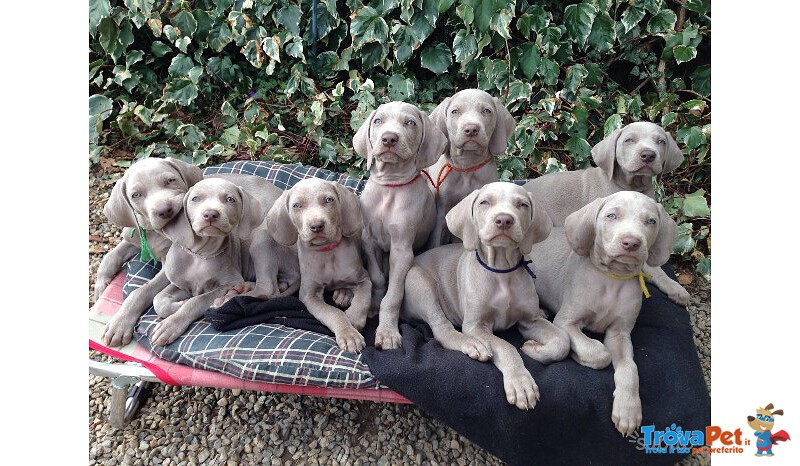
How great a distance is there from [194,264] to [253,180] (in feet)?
3.14

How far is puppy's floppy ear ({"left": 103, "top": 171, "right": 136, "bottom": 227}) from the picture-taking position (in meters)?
3.65

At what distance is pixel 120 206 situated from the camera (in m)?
3.68

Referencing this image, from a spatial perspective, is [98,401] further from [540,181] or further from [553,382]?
[540,181]

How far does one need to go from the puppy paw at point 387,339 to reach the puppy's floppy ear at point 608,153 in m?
1.79

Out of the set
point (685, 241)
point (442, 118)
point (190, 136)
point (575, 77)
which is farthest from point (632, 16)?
point (190, 136)

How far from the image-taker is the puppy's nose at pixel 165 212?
3487 millimetres

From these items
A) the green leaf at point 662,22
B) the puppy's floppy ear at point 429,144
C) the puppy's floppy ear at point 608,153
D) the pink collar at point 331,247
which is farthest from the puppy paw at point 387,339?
the green leaf at point 662,22

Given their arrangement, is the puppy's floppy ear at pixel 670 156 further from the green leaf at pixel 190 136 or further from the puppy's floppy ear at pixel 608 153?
the green leaf at pixel 190 136

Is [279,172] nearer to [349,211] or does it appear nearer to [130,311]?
[349,211]

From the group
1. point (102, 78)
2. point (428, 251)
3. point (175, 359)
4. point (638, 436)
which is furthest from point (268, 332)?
point (102, 78)

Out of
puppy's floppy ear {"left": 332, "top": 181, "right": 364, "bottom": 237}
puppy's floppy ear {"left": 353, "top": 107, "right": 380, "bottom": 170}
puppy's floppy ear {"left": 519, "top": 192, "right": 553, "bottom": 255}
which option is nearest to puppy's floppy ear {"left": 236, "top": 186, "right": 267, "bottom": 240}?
puppy's floppy ear {"left": 332, "top": 181, "right": 364, "bottom": 237}

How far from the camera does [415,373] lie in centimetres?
317

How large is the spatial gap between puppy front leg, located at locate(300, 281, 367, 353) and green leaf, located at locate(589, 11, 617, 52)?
3953 millimetres

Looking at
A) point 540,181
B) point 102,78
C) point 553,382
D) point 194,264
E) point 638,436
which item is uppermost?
point 102,78
